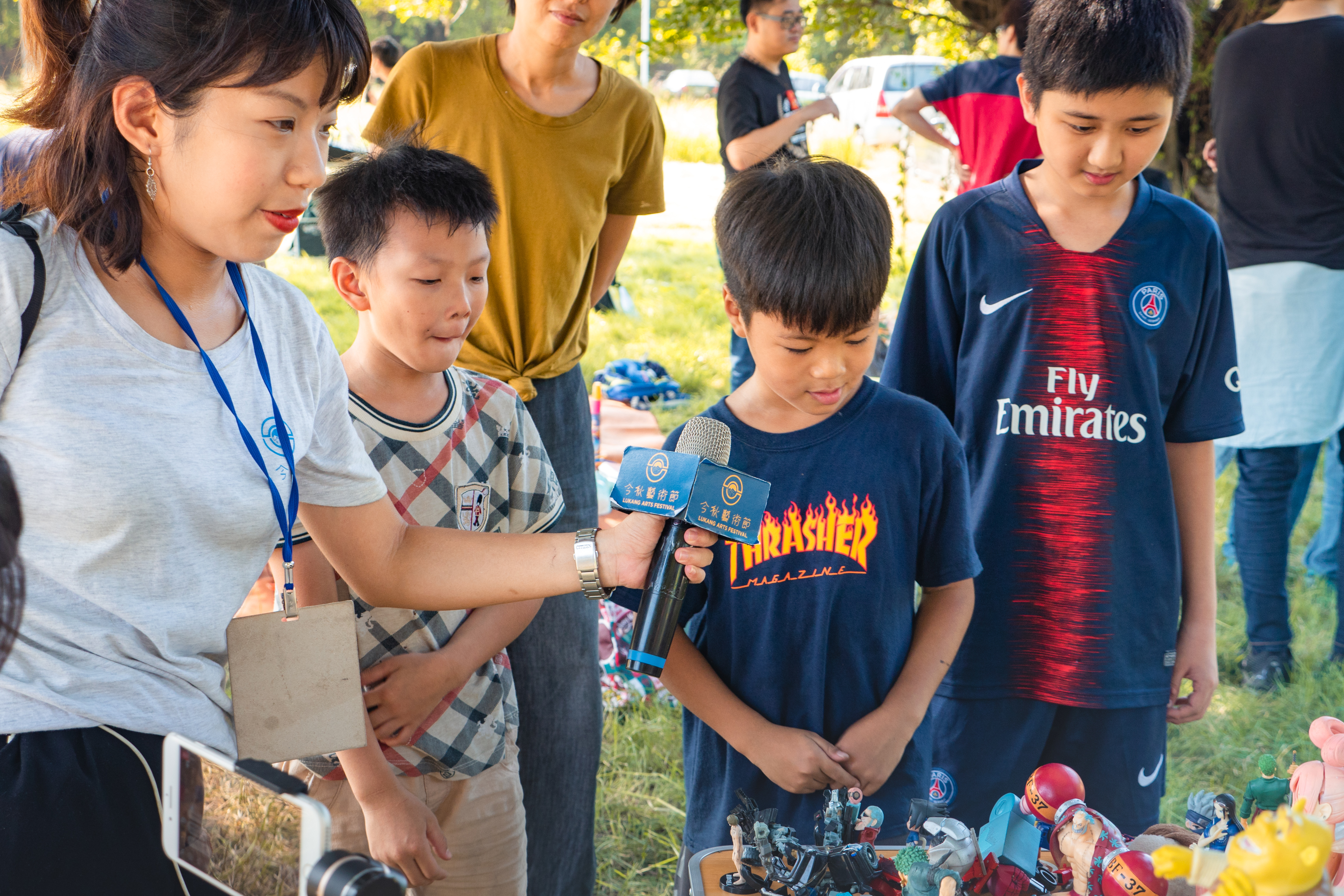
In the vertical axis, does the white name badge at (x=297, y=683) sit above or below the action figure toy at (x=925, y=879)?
above

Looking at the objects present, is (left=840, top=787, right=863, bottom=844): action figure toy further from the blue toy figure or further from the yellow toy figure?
the yellow toy figure

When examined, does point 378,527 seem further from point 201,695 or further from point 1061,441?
point 1061,441

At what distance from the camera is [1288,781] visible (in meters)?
1.18

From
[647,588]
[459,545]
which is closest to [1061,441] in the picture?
[647,588]

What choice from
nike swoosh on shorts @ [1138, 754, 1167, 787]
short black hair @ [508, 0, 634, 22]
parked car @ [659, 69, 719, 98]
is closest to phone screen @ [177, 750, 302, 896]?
nike swoosh on shorts @ [1138, 754, 1167, 787]

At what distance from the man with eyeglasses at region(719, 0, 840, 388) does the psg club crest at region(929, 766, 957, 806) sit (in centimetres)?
291

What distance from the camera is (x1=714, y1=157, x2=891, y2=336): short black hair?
1568 mm

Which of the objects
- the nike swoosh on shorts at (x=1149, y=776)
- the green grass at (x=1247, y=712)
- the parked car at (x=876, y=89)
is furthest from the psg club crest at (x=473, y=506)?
the parked car at (x=876, y=89)

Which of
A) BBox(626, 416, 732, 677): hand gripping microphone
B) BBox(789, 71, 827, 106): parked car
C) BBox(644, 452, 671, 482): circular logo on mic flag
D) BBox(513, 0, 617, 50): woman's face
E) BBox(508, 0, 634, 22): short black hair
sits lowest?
BBox(626, 416, 732, 677): hand gripping microphone

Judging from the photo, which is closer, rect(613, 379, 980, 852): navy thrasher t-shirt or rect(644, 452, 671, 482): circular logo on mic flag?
rect(644, 452, 671, 482): circular logo on mic flag

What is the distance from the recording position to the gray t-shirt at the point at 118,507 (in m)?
1.04

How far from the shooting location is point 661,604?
3.93 feet

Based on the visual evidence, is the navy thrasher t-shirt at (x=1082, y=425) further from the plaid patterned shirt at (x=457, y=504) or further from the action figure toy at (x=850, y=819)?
the plaid patterned shirt at (x=457, y=504)

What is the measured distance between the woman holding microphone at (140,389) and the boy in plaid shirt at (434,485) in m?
0.43
